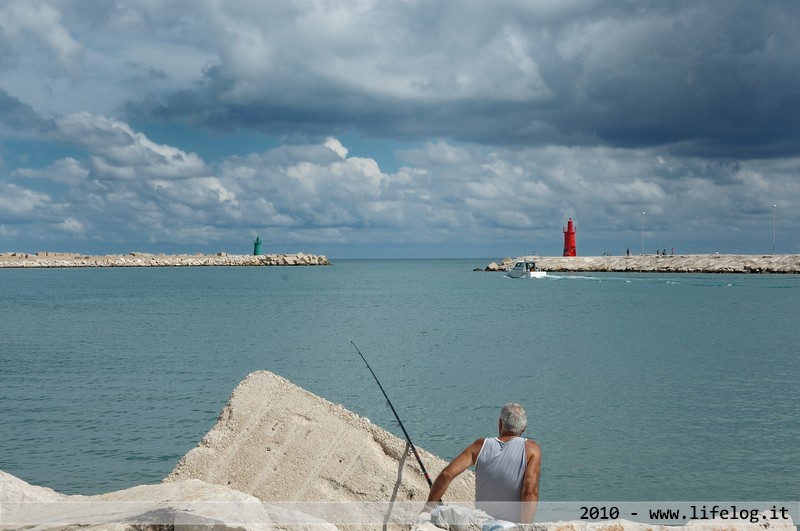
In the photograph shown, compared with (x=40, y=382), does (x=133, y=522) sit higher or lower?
higher

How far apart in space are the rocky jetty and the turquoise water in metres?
4.05

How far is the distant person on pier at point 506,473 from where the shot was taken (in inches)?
197

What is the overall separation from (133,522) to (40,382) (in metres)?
19.2

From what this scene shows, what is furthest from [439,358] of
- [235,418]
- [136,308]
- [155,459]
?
[136,308]

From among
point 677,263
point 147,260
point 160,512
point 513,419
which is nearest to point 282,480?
point 160,512

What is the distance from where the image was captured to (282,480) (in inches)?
276

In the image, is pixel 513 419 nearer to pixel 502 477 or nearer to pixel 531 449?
pixel 531 449

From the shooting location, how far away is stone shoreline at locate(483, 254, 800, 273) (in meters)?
106

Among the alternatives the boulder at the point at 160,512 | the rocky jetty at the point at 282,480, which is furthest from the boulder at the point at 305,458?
the boulder at the point at 160,512

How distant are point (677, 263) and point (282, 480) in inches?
4687

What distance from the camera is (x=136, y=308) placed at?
54.2 metres

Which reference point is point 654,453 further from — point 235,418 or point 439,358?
point 439,358

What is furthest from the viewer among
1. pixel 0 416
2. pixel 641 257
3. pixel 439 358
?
pixel 641 257

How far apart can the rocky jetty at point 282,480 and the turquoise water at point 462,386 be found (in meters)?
4.05
